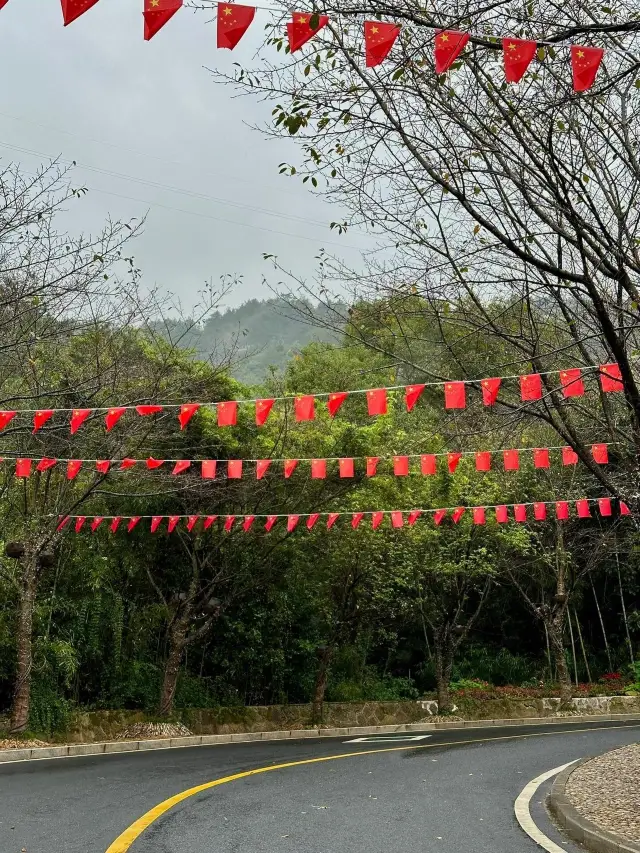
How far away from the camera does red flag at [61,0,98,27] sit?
167 inches

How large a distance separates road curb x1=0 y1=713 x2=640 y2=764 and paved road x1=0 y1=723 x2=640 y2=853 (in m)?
1.12

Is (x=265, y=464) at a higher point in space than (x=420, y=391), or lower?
lower

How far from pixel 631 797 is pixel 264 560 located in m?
11.5

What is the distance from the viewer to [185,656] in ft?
65.4

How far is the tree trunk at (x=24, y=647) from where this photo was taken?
13.3 m

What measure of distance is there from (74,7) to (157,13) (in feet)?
1.46

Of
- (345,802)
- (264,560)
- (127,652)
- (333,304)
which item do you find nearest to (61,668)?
(127,652)

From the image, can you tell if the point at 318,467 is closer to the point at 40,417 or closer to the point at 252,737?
the point at 40,417

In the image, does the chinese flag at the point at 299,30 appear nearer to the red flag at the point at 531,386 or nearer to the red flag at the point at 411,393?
the red flag at the point at 531,386

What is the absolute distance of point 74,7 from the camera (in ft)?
14.0

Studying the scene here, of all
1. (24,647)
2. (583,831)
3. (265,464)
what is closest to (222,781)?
(583,831)

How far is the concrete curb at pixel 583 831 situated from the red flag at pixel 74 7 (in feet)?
20.1

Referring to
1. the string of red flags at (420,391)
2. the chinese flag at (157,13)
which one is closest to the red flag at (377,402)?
the string of red flags at (420,391)

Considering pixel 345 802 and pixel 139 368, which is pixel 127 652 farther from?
pixel 345 802
